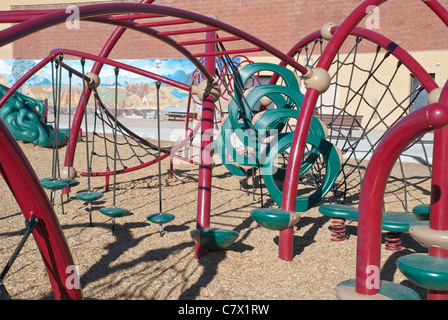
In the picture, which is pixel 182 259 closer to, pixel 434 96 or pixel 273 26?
pixel 434 96

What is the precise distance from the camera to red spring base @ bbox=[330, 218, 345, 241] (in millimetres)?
5035

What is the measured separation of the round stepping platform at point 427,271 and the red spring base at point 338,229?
2568 millimetres

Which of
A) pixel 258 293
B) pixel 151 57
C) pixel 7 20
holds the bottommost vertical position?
pixel 258 293

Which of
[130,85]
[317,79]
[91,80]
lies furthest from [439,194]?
[130,85]

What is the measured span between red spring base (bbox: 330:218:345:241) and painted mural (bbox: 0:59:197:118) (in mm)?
20691

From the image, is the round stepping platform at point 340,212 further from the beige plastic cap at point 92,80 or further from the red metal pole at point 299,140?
the beige plastic cap at point 92,80

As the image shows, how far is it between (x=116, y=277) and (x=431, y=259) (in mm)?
2614

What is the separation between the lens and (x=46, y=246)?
2.24m

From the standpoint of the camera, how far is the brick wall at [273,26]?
2044 centimetres

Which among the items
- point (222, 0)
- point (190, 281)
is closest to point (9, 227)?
point (190, 281)

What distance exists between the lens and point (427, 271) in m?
2.25

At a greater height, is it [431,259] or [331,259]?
[431,259]
